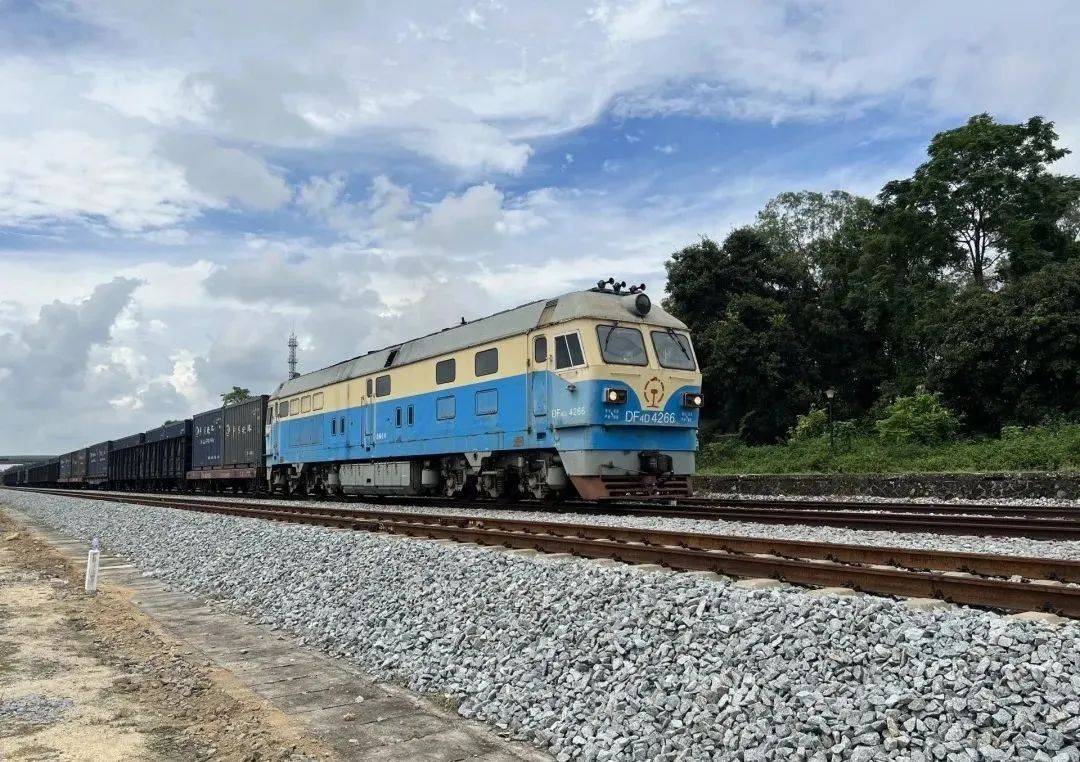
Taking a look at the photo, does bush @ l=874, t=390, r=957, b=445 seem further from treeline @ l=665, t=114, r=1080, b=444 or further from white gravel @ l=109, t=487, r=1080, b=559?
white gravel @ l=109, t=487, r=1080, b=559

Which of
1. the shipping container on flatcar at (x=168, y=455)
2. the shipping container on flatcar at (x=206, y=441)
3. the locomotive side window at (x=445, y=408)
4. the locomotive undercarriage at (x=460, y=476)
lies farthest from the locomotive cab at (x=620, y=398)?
the shipping container on flatcar at (x=168, y=455)

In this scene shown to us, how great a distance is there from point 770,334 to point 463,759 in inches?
1242

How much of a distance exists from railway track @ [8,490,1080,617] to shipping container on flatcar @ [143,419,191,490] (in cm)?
3016

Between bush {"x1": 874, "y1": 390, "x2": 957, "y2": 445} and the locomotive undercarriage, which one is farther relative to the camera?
bush {"x1": 874, "y1": 390, "x2": 957, "y2": 445}

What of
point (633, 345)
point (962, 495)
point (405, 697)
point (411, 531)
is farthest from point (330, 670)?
point (962, 495)

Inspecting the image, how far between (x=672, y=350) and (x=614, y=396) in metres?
2.06

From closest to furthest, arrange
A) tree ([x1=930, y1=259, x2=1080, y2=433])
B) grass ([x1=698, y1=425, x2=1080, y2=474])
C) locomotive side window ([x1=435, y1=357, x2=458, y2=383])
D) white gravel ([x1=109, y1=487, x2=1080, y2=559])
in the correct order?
white gravel ([x1=109, y1=487, x2=1080, y2=559]) < locomotive side window ([x1=435, y1=357, x2=458, y2=383]) < grass ([x1=698, y1=425, x2=1080, y2=474]) < tree ([x1=930, y1=259, x2=1080, y2=433])

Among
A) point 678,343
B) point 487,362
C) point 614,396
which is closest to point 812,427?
point 678,343

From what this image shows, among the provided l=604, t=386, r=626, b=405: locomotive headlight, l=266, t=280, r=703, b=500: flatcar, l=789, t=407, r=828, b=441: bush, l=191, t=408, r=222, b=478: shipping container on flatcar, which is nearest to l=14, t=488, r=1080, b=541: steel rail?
l=266, t=280, r=703, b=500: flatcar

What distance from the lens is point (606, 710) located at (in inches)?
187

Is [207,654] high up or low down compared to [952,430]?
down

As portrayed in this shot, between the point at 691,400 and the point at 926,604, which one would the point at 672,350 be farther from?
the point at 926,604

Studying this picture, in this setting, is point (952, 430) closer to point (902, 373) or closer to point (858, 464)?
point (858, 464)

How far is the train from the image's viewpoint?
13945mm
